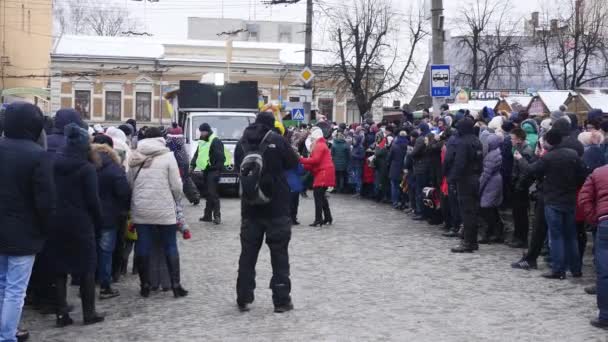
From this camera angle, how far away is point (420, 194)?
17016 mm

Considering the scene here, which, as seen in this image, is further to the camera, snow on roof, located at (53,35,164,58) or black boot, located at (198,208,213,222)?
snow on roof, located at (53,35,164,58)

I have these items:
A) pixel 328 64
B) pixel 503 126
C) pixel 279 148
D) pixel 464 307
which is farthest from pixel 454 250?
pixel 328 64

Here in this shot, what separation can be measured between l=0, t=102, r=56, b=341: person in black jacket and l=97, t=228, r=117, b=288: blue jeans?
254cm

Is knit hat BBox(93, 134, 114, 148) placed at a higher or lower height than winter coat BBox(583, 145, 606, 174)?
higher

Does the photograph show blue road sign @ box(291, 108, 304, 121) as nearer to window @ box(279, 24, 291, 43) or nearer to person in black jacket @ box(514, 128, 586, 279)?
person in black jacket @ box(514, 128, 586, 279)

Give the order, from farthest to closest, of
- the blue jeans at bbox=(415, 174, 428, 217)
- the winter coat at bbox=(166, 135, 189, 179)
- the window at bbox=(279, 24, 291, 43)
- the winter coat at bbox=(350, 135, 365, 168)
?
1. the window at bbox=(279, 24, 291, 43)
2. the winter coat at bbox=(350, 135, 365, 168)
3. the blue jeans at bbox=(415, 174, 428, 217)
4. the winter coat at bbox=(166, 135, 189, 179)

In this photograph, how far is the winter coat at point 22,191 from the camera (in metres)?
6.62

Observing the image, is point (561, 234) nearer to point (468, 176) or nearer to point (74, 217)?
point (468, 176)

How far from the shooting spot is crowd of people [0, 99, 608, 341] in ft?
22.2

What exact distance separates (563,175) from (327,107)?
174 ft

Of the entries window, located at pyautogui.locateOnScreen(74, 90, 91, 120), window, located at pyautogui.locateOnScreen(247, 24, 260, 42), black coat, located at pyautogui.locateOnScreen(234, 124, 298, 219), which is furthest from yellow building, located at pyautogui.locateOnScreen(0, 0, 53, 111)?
black coat, located at pyautogui.locateOnScreen(234, 124, 298, 219)

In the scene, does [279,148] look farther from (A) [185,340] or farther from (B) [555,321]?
(B) [555,321]

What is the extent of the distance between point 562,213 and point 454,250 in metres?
2.70

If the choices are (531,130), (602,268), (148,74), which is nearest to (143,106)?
(148,74)
